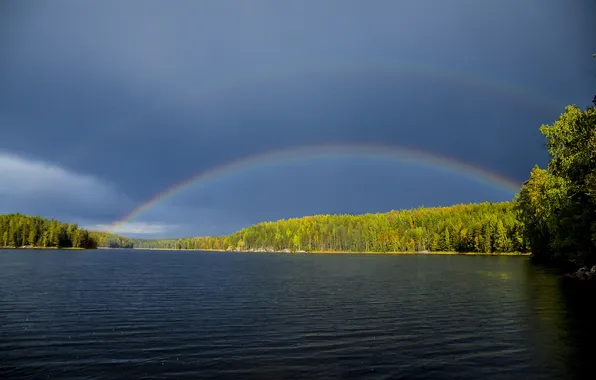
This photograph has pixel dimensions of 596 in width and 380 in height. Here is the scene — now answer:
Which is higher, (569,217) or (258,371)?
(569,217)

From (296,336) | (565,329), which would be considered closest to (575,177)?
(565,329)

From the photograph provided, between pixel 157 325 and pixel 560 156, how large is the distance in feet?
179

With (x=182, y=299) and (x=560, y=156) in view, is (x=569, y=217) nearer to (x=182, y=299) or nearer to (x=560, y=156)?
(x=560, y=156)

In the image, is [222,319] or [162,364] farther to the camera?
[222,319]

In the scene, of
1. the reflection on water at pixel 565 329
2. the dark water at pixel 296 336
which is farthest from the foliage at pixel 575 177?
the dark water at pixel 296 336

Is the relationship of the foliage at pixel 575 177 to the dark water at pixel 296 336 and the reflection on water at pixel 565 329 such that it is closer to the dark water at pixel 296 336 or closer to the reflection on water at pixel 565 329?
the reflection on water at pixel 565 329

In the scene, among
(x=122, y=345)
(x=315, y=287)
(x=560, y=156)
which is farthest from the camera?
(x=315, y=287)

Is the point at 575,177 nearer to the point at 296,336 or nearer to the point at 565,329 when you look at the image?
the point at 565,329

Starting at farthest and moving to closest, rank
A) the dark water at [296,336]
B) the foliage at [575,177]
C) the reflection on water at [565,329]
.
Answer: the foliage at [575,177] < the reflection on water at [565,329] < the dark water at [296,336]

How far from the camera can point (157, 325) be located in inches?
1235

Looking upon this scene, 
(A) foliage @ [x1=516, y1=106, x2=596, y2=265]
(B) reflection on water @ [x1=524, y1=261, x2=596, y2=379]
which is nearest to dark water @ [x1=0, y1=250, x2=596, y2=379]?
(B) reflection on water @ [x1=524, y1=261, x2=596, y2=379]

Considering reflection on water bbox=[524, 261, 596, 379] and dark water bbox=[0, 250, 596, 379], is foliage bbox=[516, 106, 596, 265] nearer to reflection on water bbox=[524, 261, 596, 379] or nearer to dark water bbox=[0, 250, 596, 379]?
reflection on water bbox=[524, 261, 596, 379]

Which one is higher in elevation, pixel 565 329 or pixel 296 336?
pixel 565 329

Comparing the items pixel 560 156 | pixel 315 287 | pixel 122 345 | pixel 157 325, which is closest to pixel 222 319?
pixel 157 325
